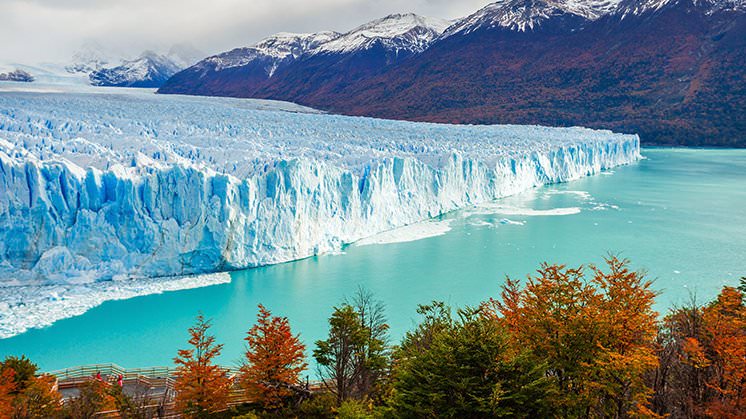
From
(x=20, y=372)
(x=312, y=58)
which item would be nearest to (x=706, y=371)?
(x=20, y=372)

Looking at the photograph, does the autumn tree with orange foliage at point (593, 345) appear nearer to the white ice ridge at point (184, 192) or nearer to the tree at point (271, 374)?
the tree at point (271, 374)

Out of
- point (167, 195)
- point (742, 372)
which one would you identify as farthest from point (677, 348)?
point (167, 195)

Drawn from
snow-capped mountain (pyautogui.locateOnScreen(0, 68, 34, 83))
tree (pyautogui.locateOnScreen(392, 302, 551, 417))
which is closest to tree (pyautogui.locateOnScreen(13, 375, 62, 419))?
tree (pyautogui.locateOnScreen(392, 302, 551, 417))

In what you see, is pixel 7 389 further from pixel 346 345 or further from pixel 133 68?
pixel 133 68

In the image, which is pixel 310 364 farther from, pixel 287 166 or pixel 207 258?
pixel 287 166

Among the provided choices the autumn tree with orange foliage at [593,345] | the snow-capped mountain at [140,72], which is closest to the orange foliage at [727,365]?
the autumn tree with orange foliage at [593,345]

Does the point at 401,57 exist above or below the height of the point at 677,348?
above

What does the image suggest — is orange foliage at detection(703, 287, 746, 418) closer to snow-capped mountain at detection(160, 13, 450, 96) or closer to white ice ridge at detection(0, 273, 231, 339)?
white ice ridge at detection(0, 273, 231, 339)
